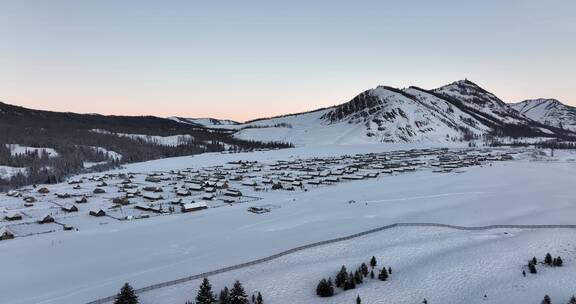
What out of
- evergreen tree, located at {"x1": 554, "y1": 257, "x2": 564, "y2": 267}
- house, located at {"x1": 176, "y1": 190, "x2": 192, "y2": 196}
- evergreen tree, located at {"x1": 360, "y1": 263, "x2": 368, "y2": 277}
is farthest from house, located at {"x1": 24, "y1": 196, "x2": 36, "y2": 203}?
Result: evergreen tree, located at {"x1": 554, "y1": 257, "x2": 564, "y2": 267}

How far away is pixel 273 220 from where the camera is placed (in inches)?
2340

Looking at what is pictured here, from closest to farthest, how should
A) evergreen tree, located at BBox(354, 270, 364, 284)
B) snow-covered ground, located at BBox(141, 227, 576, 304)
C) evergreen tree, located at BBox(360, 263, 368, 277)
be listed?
snow-covered ground, located at BBox(141, 227, 576, 304), evergreen tree, located at BBox(354, 270, 364, 284), evergreen tree, located at BBox(360, 263, 368, 277)

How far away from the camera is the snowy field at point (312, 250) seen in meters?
34.1

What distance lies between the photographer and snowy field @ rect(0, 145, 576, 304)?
112 feet

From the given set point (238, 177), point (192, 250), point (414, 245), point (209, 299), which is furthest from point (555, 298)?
point (238, 177)

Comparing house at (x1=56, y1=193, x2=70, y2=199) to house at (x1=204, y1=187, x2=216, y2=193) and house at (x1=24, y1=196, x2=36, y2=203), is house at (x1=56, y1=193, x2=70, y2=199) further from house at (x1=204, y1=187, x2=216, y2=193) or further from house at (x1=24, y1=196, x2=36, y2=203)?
house at (x1=204, y1=187, x2=216, y2=193)

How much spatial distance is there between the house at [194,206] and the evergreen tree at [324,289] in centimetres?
3969

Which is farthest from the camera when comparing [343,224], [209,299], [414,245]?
[343,224]

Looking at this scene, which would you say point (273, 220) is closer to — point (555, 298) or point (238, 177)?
point (555, 298)

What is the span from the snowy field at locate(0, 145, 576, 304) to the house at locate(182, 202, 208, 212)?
7.32 ft

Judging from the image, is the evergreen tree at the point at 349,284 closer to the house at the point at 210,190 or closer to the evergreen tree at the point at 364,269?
the evergreen tree at the point at 364,269

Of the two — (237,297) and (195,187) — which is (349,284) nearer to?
(237,297)

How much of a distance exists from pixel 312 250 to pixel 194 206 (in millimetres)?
32348

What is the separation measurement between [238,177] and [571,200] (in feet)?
234
